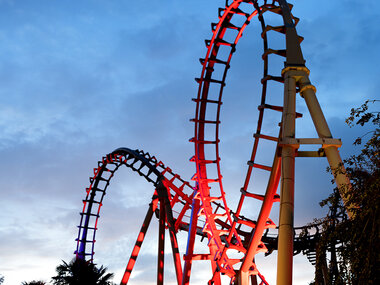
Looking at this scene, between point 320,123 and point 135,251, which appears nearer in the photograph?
point 320,123

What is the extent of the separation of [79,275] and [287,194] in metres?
9.78

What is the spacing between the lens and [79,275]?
1512 centimetres

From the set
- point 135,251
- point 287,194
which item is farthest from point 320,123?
point 135,251

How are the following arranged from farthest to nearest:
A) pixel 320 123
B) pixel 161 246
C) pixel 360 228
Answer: pixel 161 246 < pixel 320 123 < pixel 360 228

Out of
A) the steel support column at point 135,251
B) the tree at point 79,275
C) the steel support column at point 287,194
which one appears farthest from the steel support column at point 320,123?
the steel support column at point 135,251

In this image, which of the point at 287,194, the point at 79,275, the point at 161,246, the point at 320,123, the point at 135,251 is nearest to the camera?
the point at 287,194

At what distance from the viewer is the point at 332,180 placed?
720 centimetres

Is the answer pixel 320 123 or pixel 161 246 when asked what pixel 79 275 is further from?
pixel 320 123

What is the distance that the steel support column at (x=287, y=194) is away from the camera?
7512 millimetres

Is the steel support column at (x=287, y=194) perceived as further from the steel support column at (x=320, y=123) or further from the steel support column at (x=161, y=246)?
the steel support column at (x=161, y=246)

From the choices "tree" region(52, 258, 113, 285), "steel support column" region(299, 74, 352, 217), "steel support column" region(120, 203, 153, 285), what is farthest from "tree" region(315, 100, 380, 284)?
"steel support column" region(120, 203, 153, 285)

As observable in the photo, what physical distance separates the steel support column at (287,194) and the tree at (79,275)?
9465 mm

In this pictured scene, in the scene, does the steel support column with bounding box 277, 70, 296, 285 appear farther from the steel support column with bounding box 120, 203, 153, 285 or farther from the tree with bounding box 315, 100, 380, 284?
the steel support column with bounding box 120, 203, 153, 285

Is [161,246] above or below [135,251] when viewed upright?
above
